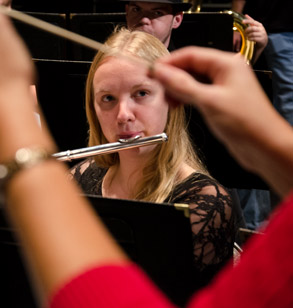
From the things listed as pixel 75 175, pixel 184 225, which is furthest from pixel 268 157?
pixel 75 175

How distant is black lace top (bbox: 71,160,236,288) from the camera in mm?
1219

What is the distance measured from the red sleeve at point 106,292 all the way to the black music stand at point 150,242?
0.44 meters

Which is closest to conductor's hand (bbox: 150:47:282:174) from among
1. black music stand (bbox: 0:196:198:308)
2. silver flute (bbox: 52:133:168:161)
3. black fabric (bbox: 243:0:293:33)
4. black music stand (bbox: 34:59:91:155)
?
black music stand (bbox: 0:196:198:308)

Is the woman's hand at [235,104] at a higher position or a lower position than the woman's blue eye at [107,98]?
higher

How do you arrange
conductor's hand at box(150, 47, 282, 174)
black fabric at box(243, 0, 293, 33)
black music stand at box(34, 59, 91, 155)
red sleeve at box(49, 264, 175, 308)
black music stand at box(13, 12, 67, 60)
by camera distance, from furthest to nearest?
black fabric at box(243, 0, 293, 33) → black music stand at box(13, 12, 67, 60) → black music stand at box(34, 59, 91, 155) → conductor's hand at box(150, 47, 282, 174) → red sleeve at box(49, 264, 175, 308)

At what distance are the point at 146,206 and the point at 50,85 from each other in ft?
3.67

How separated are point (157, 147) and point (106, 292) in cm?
106

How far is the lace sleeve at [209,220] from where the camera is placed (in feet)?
4.00

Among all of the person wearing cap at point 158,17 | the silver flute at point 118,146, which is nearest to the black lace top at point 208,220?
the silver flute at point 118,146

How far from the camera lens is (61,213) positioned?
1.28 ft

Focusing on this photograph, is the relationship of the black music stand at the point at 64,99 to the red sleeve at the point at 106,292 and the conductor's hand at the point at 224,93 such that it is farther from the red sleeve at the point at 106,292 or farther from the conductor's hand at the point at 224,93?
the red sleeve at the point at 106,292

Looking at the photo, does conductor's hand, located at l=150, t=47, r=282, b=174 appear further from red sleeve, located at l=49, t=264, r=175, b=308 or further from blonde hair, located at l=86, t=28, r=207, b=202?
blonde hair, located at l=86, t=28, r=207, b=202

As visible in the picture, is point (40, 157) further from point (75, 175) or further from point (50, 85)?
point (50, 85)

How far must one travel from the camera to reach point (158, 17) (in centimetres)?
246
